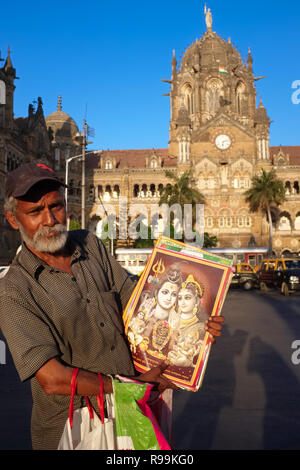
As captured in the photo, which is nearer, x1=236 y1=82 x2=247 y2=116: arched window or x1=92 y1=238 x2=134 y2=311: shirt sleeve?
x1=92 y1=238 x2=134 y2=311: shirt sleeve

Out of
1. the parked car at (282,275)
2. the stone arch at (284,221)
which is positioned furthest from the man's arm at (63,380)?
the stone arch at (284,221)

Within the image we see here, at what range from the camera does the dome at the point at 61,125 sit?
64.8 meters

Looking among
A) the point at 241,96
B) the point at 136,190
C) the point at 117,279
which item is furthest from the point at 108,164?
the point at 117,279

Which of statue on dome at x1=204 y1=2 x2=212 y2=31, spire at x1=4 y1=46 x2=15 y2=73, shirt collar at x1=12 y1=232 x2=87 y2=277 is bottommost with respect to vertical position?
shirt collar at x1=12 y1=232 x2=87 y2=277

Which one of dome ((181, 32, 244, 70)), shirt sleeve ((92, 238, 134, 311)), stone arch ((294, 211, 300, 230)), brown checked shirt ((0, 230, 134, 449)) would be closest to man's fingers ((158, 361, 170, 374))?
brown checked shirt ((0, 230, 134, 449))

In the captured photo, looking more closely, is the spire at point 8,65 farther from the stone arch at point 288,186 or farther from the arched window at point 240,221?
the stone arch at point 288,186

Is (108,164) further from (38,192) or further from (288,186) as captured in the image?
(38,192)

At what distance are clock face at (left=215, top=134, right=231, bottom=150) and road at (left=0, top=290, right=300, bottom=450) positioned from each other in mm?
51877

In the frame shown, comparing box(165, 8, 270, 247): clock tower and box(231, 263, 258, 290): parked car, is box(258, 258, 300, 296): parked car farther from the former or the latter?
box(165, 8, 270, 247): clock tower

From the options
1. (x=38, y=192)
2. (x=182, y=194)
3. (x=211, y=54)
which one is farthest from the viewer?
(x=211, y=54)

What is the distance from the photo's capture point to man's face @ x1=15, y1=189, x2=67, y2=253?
244 centimetres

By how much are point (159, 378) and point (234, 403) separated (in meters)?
3.94

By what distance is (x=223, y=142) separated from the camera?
59938mm

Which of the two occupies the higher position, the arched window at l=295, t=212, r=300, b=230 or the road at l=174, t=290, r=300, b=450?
the arched window at l=295, t=212, r=300, b=230
